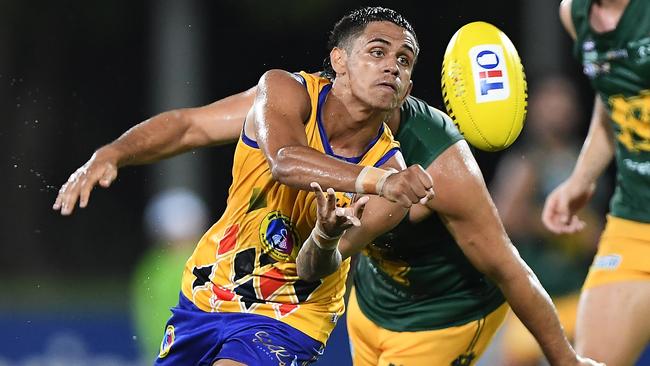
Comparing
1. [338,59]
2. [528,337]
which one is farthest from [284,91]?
[528,337]

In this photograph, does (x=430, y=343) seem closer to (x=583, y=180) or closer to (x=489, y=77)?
(x=583, y=180)

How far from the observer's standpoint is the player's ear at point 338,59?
197 inches

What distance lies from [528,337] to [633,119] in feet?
8.45

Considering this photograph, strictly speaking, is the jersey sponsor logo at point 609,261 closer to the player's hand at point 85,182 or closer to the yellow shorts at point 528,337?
the yellow shorts at point 528,337

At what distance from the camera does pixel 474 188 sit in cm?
510

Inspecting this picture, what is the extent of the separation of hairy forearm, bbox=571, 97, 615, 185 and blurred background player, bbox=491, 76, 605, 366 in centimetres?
193

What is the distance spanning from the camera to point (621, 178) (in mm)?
5781

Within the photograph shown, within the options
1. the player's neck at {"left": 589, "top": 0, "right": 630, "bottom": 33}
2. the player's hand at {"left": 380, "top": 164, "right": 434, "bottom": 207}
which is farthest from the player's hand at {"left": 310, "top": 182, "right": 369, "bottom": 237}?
the player's neck at {"left": 589, "top": 0, "right": 630, "bottom": 33}

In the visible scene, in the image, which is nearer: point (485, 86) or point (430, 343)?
point (485, 86)

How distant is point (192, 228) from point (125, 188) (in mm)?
2799

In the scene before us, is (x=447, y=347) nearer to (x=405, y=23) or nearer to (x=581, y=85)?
(x=405, y=23)

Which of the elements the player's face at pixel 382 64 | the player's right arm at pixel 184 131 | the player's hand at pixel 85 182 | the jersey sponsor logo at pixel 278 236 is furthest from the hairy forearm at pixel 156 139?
the player's face at pixel 382 64

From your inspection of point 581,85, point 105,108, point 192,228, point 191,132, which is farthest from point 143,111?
point 191,132

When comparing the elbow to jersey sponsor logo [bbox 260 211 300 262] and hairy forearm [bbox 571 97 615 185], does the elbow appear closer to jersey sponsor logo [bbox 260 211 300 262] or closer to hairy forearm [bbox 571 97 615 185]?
jersey sponsor logo [bbox 260 211 300 262]
